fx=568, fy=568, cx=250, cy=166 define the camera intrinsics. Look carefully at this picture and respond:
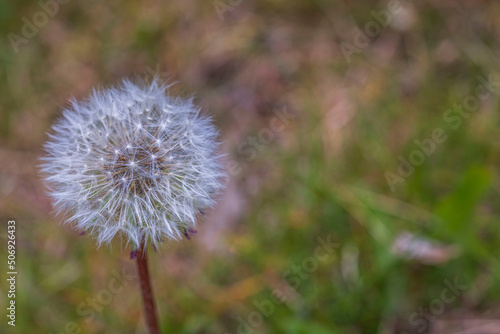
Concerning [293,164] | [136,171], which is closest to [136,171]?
[136,171]

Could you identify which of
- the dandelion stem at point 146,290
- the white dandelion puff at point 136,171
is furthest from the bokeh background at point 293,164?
the white dandelion puff at point 136,171

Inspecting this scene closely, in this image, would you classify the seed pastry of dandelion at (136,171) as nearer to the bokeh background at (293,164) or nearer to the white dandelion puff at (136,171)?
the white dandelion puff at (136,171)

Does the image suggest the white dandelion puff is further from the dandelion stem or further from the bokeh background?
the bokeh background

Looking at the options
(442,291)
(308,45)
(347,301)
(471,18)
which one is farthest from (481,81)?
(347,301)

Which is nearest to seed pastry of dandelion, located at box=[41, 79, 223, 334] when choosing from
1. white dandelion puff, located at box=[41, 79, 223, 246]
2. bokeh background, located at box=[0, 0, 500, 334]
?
white dandelion puff, located at box=[41, 79, 223, 246]

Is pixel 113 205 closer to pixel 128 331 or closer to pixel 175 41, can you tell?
pixel 128 331
